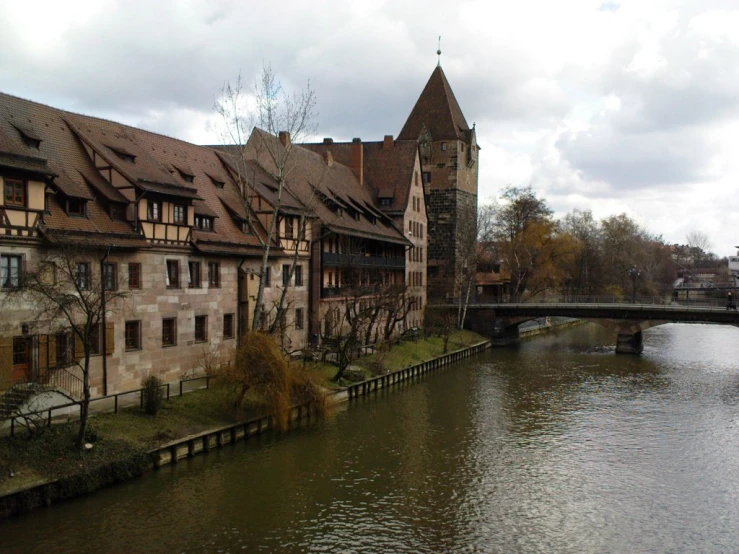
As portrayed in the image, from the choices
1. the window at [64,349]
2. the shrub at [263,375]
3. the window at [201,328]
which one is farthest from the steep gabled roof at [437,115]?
the window at [64,349]

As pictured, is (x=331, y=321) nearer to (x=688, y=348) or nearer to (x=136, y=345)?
(x=136, y=345)

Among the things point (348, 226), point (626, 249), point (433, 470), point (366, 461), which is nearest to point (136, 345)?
point (366, 461)

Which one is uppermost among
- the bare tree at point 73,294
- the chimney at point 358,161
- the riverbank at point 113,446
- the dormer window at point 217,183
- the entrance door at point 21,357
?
the chimney at point 358,161

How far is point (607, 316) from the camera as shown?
5450 cm

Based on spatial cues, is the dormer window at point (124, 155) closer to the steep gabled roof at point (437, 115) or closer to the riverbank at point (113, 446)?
the riverbank at point (113, 446)

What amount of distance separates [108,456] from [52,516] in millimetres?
2698

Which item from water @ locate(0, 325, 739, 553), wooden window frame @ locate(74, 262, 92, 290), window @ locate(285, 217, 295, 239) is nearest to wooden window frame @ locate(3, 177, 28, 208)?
wooden window frame @ locate(74, 262, 92, 290)

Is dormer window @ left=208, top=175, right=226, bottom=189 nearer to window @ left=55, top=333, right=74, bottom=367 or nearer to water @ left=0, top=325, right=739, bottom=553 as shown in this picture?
water @ left=0, top=325, right=739, bottom=553

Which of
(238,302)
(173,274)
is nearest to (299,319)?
(238,302)

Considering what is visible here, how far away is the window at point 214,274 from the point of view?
3145 centimetres

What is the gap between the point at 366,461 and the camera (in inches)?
934

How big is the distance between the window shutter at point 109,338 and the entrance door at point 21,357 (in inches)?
125

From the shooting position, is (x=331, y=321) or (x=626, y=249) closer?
(x=331, y=321)

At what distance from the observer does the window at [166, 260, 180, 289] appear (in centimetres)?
2875
